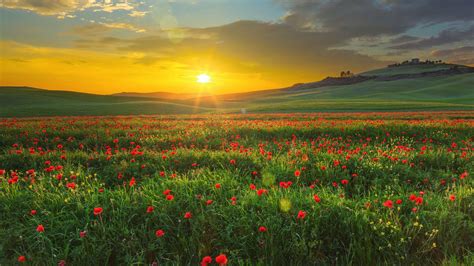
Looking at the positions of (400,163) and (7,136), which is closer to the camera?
(400,163)

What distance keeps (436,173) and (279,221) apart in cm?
498

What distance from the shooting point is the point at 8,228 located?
14.4 feet

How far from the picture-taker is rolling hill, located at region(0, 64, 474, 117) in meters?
47.8

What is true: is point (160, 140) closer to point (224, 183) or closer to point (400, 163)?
point (224, 183)

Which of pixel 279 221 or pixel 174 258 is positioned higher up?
pixel 279 221

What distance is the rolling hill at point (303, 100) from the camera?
157 ft

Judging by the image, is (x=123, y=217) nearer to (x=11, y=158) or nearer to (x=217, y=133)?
(x=11, y=158)

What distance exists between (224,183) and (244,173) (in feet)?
4.23

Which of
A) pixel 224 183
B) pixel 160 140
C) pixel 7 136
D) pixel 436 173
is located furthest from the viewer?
pixel 7 136

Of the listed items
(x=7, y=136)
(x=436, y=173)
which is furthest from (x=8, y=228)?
(x=7, y=136)

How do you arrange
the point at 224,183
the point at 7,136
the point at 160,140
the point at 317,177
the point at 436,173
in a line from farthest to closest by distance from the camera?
1. the point at 7,136
2. the point at 160,140
3. the point at 436,173
4. the point at 317,177
5. the point at 224,183

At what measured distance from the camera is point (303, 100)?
255 feet

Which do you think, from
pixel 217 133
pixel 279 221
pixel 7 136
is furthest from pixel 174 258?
pixel 7 136

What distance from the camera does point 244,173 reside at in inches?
265
